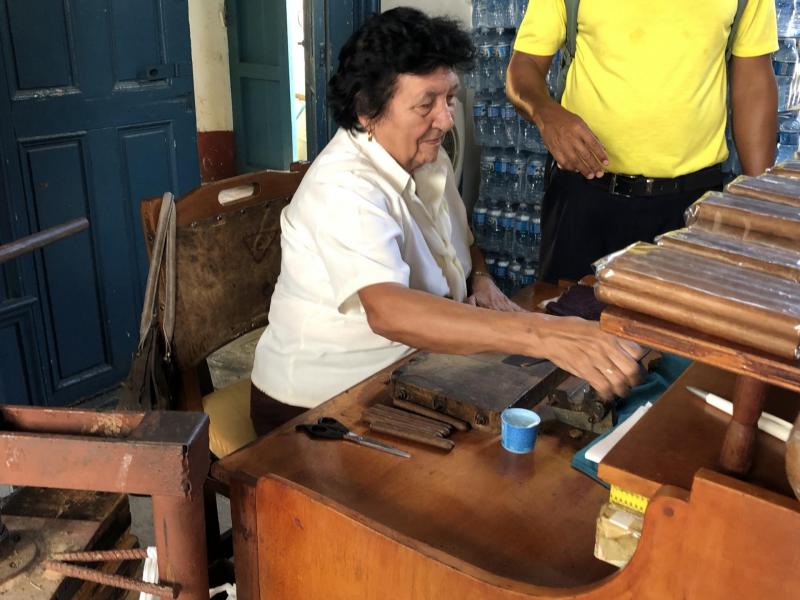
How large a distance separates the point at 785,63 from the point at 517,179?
1.41 m

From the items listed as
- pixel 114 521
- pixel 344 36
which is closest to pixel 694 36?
pixel 114 521

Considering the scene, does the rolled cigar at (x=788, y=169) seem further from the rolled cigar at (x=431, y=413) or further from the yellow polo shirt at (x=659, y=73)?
the yellow polo shirt at (x=659, y=73)

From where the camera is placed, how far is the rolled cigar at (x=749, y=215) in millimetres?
777

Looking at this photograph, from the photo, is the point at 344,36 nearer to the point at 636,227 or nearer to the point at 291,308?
the point at 636,227

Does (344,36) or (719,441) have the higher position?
(344,36)

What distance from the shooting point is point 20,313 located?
2.70m

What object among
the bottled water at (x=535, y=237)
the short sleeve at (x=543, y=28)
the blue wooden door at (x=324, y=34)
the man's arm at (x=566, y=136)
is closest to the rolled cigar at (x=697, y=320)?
the man's arm at (x=566, y=136)

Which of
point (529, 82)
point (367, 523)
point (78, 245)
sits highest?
point (529, 82)

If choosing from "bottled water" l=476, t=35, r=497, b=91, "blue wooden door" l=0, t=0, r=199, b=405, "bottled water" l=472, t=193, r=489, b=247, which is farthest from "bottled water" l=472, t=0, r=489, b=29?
"blue wooden door" l=0, t=0, r=199, b=405

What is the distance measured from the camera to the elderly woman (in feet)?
4.68

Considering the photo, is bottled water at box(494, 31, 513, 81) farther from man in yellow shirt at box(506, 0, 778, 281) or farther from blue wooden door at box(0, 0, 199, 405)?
man in yellow shirt at box(506, 0, 778, 281)

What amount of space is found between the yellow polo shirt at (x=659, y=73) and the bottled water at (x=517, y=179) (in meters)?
2.08

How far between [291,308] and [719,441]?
0.97 metres

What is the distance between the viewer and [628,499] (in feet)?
2.76
